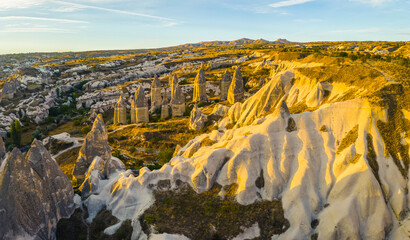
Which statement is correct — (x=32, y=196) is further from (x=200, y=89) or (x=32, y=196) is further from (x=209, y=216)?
(x=200, y=89)

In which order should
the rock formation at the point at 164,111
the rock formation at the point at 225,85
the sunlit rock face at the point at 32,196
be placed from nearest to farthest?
the sunlit rock face at the point at 32,196 < the rock formation at the point at 164,111 < the rock formation at the point at 225,85

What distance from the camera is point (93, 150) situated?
3741 centimetres

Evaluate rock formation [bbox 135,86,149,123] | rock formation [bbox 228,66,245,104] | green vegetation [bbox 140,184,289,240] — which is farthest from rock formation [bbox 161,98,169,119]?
green vegetation [bbox 140,184,289,240]

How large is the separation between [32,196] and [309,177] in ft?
89.1

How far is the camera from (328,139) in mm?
29125

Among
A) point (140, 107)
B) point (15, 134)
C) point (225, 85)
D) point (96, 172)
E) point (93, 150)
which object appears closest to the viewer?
point (96, 172)

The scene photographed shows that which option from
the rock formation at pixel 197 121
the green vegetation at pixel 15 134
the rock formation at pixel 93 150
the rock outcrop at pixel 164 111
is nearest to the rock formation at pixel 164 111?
the rock outcrop at pixel 164 111

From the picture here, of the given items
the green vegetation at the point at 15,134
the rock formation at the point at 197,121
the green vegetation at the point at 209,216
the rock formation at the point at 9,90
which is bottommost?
the green vegetation at the point at 15,134

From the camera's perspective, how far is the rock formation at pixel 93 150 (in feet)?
122

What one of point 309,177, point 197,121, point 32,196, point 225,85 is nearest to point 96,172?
point 32,196

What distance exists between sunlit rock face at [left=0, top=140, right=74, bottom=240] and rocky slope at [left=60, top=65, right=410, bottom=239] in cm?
339

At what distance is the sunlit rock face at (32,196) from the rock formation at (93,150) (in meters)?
9.12

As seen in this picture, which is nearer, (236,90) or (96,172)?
(96,172)

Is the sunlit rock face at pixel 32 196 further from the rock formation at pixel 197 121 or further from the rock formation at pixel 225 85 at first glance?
the rock formation at pixel 225 85
